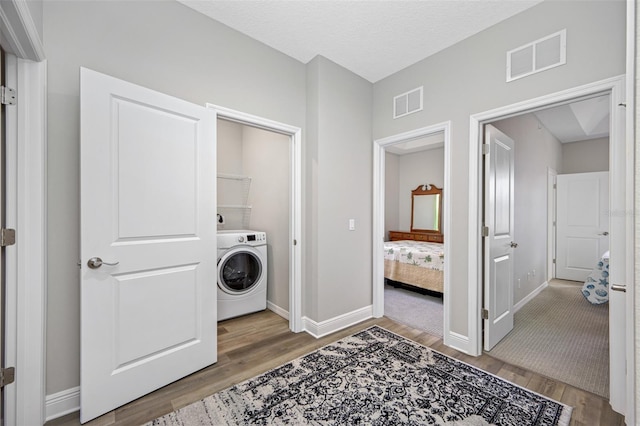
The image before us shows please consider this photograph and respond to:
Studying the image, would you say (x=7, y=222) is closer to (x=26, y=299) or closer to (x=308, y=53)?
(x=26, y=299)

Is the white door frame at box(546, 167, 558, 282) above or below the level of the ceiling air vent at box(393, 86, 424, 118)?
below

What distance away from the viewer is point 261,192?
12.2ft

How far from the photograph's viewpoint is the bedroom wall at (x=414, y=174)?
5.63 metres

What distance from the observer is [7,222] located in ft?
4.68

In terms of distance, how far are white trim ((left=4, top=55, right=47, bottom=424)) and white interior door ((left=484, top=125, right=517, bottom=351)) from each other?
311cm

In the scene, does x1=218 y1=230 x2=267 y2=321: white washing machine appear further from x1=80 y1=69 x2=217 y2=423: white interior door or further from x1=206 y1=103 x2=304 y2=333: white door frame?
x1=80 y1=69 x2=217 y2=423: white interior door

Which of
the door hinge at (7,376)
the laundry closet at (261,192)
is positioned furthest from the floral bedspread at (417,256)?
the door hinge at (7,376)

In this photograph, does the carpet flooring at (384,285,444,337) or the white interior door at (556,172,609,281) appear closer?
the carpet flooring at (384,285,444,337)

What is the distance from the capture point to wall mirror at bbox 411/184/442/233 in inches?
218

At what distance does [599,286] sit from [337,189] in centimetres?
377

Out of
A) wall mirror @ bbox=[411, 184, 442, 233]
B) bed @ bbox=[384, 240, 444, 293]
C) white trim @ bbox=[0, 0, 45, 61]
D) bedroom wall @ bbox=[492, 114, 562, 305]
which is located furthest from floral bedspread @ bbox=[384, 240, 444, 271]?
white trim @ bbox=[0, 0, 45, 61]

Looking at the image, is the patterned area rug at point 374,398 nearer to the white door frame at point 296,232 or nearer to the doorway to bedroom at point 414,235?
the white door frame at point 296,232

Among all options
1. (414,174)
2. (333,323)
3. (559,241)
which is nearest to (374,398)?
(333,323)

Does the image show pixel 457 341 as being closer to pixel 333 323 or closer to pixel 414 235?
pixel 333 323
